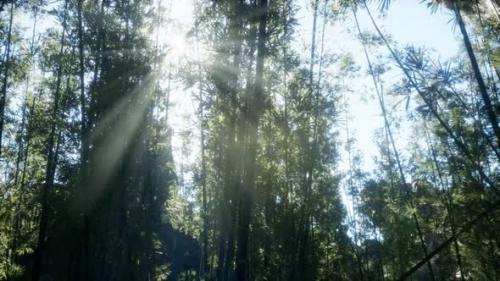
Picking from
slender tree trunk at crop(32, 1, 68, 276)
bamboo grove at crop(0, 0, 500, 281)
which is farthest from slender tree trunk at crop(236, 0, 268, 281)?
slender tree trunk at crop(32, 1, 68, 276)

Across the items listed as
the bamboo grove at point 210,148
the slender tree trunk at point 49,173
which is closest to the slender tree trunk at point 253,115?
the bamboo grove at point 210,148

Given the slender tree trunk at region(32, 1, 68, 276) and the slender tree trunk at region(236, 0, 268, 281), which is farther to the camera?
the slender tree trunk at region(32, 1, 68, 276)

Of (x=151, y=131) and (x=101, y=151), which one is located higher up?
→ (x=151, y=131)

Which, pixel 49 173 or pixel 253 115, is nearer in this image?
pixel 253 115

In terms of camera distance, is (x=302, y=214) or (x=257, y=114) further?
(x=302, y=214)

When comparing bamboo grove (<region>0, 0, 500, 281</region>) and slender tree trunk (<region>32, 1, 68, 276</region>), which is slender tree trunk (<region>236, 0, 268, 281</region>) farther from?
slender tree trunk (<region>32, 1, 68, 276</region>)

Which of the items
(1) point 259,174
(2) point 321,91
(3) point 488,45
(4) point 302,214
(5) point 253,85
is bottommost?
(4) point 302,214

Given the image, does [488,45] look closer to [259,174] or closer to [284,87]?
[284,87]

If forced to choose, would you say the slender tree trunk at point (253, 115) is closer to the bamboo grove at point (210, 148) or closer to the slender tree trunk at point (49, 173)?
the bamboo grove at point (210, 148)

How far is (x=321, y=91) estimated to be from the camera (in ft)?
28.2

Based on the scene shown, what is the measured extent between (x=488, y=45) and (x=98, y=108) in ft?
23.0

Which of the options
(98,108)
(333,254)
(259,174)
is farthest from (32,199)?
(333,254)

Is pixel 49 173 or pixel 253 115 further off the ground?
pixel 49 173

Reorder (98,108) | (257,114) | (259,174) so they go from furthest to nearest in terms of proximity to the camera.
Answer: (98,108) → (259,174) → (257,114)
